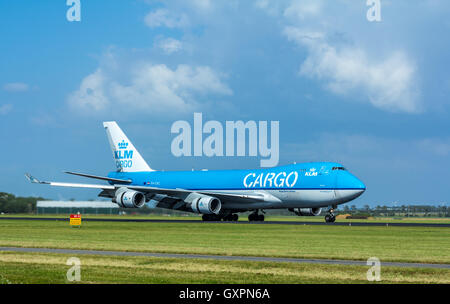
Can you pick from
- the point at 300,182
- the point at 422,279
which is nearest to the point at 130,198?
the point at 300,182

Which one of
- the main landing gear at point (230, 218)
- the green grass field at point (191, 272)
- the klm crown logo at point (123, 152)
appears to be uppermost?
the klm crown logo at point (123, 152)

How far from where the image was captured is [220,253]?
1238 inches

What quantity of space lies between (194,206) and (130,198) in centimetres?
681

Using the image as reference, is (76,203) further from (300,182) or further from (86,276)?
(86,276)

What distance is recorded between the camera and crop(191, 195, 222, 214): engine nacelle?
71688 millimetres

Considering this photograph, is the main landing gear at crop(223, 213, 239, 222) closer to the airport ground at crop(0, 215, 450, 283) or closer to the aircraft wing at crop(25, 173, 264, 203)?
the aircraft wing at crop(25, 173, 264, 203)

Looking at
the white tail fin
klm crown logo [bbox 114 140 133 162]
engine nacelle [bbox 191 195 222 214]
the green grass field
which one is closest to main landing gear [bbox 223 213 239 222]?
engine nacelle [bbox 191 195 222 214]

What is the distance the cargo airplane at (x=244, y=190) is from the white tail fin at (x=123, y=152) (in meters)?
2.72

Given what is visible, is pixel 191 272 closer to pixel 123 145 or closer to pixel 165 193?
pixel 165 193

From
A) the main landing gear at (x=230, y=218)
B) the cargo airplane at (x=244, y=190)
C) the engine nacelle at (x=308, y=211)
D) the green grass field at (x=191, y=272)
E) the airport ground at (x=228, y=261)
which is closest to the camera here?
the green grass field at (x=191, y=272)

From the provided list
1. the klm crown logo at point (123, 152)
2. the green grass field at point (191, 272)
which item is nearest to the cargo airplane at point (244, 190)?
the klm crown logo at point (123, 152)

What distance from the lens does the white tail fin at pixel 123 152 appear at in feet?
290

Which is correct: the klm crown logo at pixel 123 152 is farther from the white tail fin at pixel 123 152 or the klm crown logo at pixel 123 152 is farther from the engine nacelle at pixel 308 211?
the engine nacelle at pixel 308 211

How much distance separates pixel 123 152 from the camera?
8975 cm
